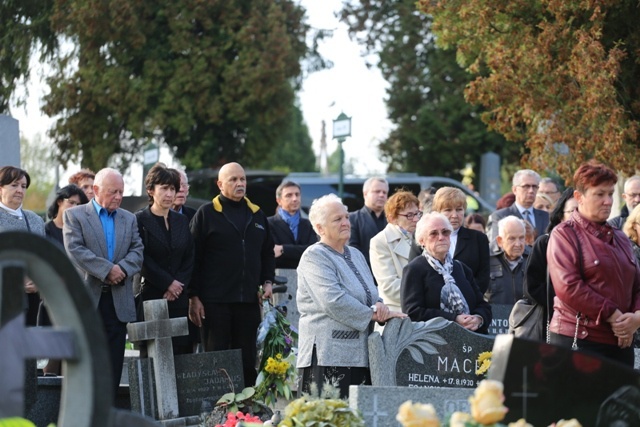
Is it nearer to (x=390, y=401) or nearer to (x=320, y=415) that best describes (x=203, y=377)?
(x=390, y=401)

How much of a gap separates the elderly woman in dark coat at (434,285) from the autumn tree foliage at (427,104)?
2953cm

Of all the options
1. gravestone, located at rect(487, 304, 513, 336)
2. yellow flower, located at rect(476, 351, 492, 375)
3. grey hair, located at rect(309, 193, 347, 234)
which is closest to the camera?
yellow flower, located at rect(476, 351, 492, 375)

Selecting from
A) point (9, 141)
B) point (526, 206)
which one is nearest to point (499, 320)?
point (526, 206)

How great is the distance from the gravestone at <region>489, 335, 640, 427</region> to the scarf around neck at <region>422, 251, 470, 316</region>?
406 cm

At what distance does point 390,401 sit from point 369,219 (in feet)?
21.0

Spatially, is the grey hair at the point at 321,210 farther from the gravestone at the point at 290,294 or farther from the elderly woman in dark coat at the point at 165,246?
the gravestone at the point at 290,294

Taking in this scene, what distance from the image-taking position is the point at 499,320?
1073 cm

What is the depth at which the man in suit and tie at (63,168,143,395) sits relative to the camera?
9.63 metres

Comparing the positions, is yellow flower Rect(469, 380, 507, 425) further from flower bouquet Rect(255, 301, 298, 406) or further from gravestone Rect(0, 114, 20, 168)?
gravestone Rect(0, 114, 20, 168)

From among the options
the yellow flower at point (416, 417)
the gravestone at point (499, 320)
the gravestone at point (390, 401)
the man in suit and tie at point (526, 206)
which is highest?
the man in suit and tie at point (526, 206)

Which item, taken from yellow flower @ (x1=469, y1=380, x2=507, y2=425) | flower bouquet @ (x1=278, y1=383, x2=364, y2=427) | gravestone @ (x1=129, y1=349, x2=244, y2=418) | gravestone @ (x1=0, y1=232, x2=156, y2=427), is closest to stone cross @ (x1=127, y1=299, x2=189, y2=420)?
gravestone @ (x1=129, y1=349, x2=244, y2=418)

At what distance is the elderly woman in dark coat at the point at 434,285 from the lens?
840 cm

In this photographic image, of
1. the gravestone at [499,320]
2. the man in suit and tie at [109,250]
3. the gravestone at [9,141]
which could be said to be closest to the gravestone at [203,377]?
the man in suit and tie at [109,250]

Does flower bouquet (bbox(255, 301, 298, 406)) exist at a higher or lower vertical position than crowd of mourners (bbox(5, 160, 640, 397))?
lower
